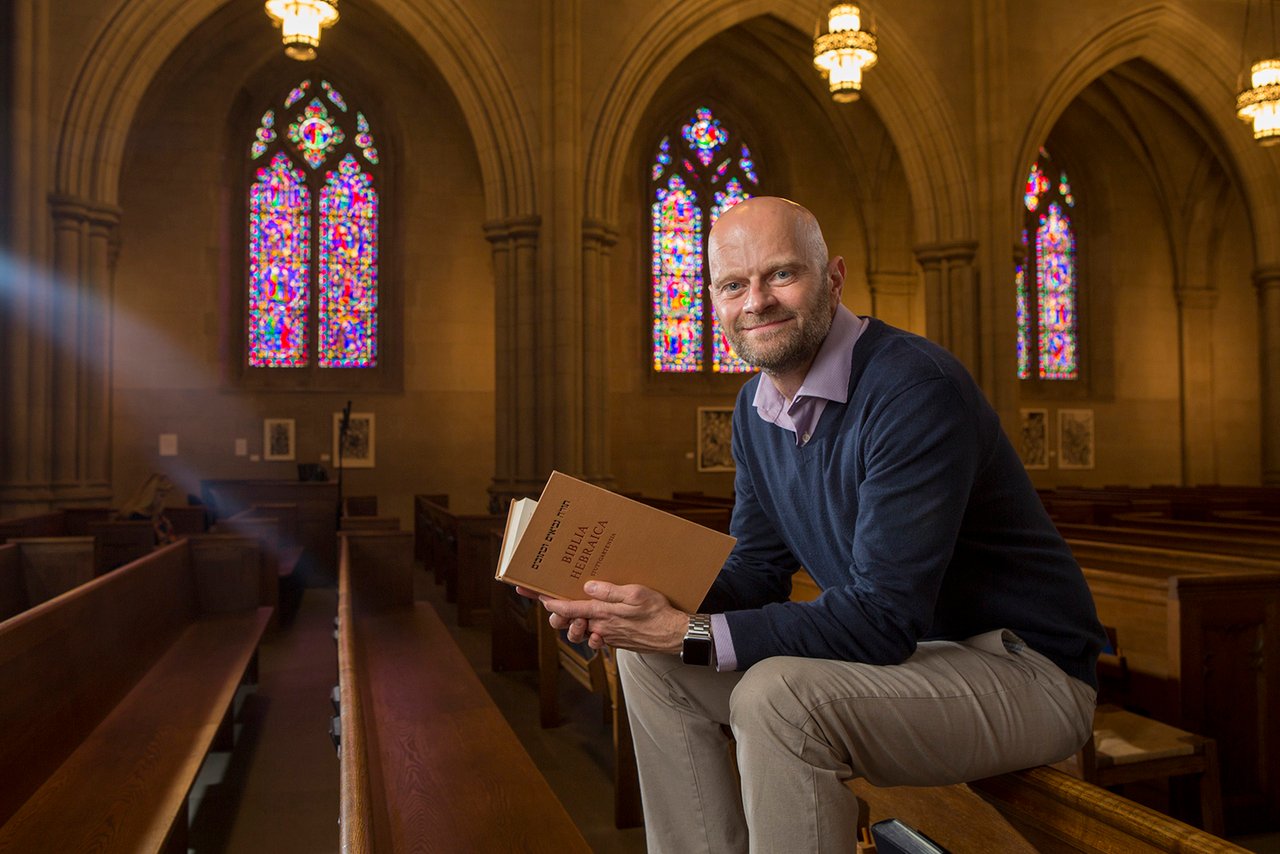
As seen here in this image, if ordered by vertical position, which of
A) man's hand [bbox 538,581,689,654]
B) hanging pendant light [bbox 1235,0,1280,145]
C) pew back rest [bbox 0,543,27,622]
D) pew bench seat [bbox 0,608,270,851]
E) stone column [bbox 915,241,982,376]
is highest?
hanging pendant light [bbox 1235,0,1280,145]

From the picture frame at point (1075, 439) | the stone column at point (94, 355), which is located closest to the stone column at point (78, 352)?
the stone column at point (94, 355)

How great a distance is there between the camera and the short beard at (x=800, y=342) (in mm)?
1911

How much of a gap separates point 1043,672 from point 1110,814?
36 centimetres

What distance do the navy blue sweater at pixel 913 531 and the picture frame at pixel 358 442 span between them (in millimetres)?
11961

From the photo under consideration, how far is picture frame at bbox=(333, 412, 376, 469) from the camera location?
13234mm

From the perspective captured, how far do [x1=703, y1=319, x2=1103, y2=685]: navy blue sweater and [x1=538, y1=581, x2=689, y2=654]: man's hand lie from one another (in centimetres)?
11

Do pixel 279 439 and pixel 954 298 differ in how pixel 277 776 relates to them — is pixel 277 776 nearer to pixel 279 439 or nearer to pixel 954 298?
pixel 279 439

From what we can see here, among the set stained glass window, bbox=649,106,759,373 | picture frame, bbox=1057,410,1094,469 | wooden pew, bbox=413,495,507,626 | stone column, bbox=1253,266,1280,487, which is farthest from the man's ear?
picture frame, bbox=1057,410,1094,469

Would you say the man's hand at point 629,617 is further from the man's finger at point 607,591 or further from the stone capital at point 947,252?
the stone capital at point 947,252

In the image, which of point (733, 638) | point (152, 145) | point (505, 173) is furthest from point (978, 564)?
point (152, 145)

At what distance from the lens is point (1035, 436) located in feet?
52.2

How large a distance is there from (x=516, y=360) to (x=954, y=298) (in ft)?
17.5

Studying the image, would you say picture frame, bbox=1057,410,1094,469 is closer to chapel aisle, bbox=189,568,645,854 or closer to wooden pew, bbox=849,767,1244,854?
chapel aisle, bbox=189,568,645,854

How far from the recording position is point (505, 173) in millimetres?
10773
